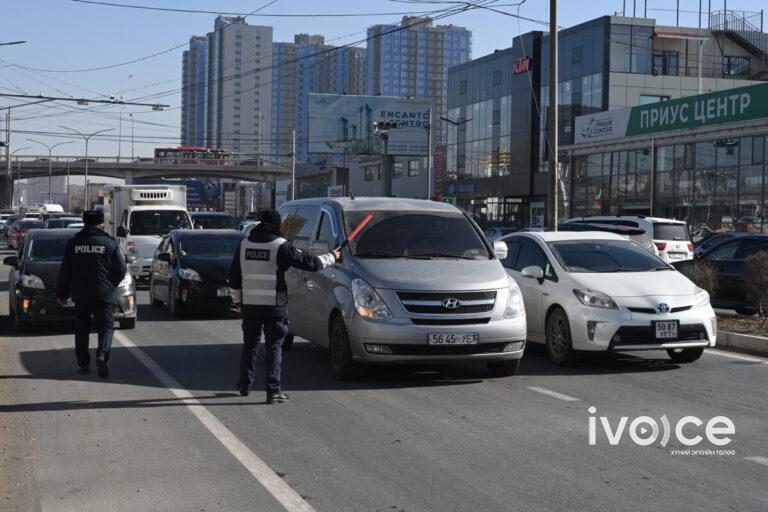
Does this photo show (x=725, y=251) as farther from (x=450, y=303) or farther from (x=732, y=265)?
(x=450, y=303)

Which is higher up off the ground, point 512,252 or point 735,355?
point 512,252

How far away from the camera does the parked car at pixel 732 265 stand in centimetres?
1755

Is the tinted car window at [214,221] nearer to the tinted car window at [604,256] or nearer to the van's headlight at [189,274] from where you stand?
the van's headlight at [189,274]

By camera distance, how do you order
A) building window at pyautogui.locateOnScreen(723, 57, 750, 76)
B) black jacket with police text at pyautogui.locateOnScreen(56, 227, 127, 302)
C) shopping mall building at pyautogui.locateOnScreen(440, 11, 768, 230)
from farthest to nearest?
building window at pyautogui.locateOnScreen(723, 57, 750, 76)
shopping mall building at pyautogui.locateOnScreen(440, 11, 768, 230)
black jacket with police text at pyautogui.locateOnScreen(56, 227, 127, 302)

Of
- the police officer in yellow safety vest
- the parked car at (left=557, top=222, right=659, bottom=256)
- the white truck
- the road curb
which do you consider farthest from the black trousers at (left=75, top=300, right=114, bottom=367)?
the white truck

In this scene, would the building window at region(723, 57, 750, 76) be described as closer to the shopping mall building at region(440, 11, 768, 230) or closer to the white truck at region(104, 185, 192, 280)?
the shopping mall building at region(440, 11, 768, 230)

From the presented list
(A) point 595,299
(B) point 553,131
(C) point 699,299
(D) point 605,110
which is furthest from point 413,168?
(A) point 595,299

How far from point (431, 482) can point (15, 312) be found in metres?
Answer: 11.0

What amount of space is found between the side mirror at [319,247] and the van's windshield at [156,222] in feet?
50.5

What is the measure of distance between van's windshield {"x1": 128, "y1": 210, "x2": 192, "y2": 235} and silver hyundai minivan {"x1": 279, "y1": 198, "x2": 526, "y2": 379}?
15.7m

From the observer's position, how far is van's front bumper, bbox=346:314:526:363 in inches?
388

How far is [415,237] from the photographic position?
1100cm

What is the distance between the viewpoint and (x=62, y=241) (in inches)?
657

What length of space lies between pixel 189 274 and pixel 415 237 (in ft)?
25.3
